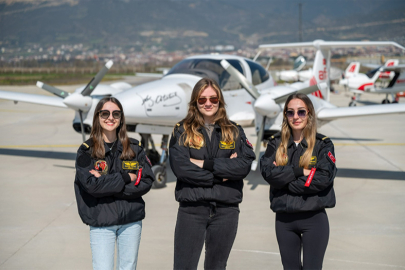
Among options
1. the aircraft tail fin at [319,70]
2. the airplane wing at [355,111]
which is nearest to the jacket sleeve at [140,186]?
the airplane wing at [355,111]

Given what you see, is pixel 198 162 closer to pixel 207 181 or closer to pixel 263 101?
pixel 207 181

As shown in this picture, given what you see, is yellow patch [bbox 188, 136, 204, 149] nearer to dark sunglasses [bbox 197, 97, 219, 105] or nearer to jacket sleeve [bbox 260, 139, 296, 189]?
dark sunglasses [bbox 197, 97, 219, 105]

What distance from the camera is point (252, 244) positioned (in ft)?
20.1

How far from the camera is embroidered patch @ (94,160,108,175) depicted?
3756 millimetres

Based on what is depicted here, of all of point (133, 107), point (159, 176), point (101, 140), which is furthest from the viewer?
point (159, 176)

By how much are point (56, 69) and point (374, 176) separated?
76.3m

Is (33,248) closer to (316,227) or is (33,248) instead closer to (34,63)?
(316,227)

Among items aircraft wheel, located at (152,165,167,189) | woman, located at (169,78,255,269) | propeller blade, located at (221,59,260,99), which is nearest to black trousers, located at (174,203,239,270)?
woman, located at (169,78,255,269)

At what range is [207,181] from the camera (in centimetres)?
362

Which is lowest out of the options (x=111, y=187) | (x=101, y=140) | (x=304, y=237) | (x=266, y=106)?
(x=304, y=237)

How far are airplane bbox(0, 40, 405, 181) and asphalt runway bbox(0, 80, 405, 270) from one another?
1238 millimetres

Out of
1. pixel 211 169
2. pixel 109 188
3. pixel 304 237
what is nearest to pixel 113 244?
pixel 109 188

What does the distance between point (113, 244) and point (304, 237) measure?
1.53m

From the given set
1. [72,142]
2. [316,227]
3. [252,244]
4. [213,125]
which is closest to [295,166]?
[316,227]
